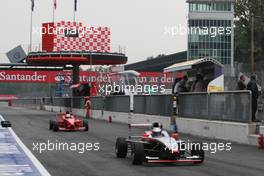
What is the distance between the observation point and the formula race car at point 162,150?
35.5 ft

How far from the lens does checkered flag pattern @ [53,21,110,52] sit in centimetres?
4459

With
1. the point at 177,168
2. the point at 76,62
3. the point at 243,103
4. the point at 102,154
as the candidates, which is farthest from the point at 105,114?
the point at 177,168

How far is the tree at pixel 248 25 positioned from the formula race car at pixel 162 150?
73091 mm

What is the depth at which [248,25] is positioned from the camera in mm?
83875

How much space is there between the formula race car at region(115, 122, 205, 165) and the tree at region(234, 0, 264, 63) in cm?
7309

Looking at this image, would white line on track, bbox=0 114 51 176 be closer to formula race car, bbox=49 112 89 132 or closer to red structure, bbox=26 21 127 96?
formula race car, bbox=49 112 89 132

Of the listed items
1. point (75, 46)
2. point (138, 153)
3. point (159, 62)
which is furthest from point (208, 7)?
point (138, 153)

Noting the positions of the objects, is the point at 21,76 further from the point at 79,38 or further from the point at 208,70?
the point at 208,70

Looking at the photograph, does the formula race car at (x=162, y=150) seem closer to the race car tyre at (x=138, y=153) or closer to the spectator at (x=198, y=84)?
the race car tyre at (x=138, y=153)

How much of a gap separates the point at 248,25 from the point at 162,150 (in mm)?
75245

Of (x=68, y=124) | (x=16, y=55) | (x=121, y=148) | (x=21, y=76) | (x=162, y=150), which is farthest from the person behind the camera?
(x=21, y=76)

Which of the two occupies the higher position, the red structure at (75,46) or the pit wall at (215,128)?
the red structure at (75,46)

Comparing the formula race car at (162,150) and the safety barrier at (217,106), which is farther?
the safety barrier at (217,106)

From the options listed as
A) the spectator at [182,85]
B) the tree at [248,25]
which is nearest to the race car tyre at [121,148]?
the spectator at [182,85]
